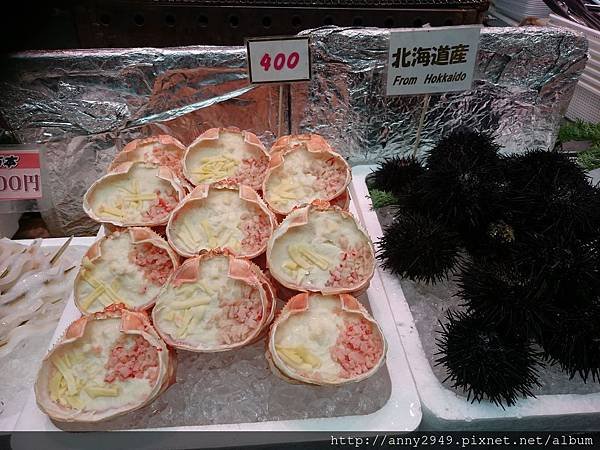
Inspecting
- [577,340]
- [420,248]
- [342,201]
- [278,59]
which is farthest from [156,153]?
[577,340]

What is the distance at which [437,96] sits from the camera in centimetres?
180

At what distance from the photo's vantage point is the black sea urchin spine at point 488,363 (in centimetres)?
112

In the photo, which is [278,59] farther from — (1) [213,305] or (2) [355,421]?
(2) [355,421]

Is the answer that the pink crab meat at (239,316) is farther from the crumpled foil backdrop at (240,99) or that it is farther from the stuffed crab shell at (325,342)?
the crumpled foil backdrop at (240,99)

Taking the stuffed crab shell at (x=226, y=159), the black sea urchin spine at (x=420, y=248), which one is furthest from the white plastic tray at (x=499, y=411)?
the stuffed crab shell at (x=226, y=159)

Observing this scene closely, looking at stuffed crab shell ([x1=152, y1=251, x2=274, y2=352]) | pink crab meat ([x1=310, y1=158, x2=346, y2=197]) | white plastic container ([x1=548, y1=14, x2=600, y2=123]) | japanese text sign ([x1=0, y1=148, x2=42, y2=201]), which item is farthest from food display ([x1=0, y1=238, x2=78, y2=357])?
white plastic container ([x1=548, y1=14, x2=600, y2=123])

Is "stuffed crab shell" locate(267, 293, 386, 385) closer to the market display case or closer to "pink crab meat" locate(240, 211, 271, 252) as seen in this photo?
the market display case

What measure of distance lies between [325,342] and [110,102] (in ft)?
3.63

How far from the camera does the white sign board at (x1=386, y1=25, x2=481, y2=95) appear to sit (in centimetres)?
155

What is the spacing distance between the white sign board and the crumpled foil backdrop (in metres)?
0.08

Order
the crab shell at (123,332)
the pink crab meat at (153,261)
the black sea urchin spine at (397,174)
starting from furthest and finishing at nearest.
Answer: the black sea urchin spine at (397,174), the pink crab meat at (153,261), the crab shell at (123,332)

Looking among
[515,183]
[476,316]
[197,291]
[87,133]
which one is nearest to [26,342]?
[197,291]

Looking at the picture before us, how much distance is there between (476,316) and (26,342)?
1.19 meters

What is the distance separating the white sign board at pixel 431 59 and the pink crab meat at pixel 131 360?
1.11 m
